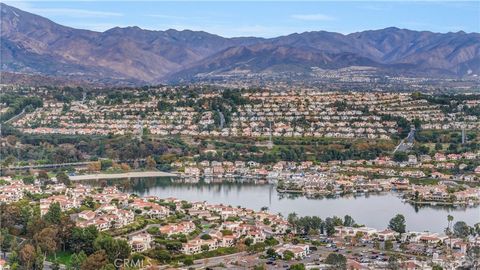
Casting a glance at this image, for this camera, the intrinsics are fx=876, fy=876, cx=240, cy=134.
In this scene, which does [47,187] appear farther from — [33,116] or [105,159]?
[33,116]

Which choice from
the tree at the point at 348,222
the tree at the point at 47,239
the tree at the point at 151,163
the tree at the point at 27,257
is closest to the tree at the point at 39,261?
the tree at the point at 27,257

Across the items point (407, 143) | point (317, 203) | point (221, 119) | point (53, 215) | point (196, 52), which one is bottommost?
point (317, 203)

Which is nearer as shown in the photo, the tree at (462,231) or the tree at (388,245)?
the tree at (388,245)

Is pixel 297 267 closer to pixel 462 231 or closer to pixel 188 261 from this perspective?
pixel 188 261

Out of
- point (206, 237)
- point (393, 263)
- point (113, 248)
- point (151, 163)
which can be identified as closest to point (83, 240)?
point (113, 248)

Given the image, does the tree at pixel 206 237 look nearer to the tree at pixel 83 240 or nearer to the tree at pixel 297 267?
the tree at pixel 83 240
